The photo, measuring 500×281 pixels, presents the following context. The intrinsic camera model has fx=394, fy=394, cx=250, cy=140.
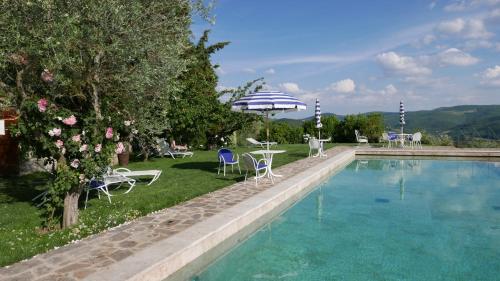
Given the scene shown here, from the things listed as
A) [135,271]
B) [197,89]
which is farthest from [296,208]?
[197,89]

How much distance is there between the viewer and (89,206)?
24.8ft

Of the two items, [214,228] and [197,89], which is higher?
[197,89]

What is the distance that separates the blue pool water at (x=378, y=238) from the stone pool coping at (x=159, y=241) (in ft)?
1.22

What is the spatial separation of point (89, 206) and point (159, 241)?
3.07 meters

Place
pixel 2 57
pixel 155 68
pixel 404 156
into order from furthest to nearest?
pixel 404 156 < pixel 155 68 < pixel 2 57

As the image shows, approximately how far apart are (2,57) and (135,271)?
337cm

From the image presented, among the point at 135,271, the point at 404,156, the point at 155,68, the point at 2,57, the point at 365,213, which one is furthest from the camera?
the point at 404,156

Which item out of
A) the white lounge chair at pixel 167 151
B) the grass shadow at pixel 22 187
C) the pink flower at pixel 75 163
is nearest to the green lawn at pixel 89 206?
the grass shadow at pixel 22 187

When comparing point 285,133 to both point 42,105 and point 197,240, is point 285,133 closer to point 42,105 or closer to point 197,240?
point 197,240

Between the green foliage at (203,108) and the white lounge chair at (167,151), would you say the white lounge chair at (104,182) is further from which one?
the white lounge chair at (167,151)

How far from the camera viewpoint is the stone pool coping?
165 inches

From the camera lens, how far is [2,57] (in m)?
5.16

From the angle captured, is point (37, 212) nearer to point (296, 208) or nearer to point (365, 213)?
point (296, 208)

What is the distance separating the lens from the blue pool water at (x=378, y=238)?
5.22 meters
